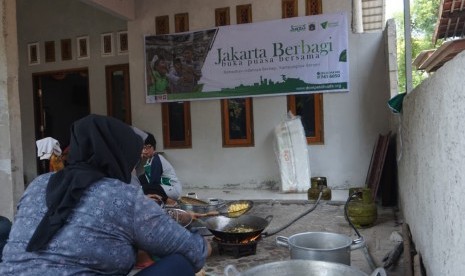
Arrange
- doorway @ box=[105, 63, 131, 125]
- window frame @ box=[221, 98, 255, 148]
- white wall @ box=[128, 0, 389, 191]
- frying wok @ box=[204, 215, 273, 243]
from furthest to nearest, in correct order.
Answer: doorway @ box=[105, 63, 131, 125], window frame @ box=[221, 98, 255, 148], white wall @ box=[128, 0, 389, 191], frying wok @ box=[204, 215, 273, 243]

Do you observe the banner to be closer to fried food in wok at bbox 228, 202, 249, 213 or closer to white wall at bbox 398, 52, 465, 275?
fried food in wok at bbox 228, 202, 249, 213

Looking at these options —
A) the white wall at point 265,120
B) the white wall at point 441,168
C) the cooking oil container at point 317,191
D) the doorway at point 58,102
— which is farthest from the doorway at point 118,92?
the white wall at point 441,168

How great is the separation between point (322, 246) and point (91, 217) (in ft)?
5.15

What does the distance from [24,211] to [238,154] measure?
5.87 metres

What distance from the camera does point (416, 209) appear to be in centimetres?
337

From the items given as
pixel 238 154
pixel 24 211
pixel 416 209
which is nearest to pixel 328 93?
pixel 238 154

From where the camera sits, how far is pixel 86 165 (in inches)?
72.8

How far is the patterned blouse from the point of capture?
1.73 metres

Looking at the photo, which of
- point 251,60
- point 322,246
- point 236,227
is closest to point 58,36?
point 251,60

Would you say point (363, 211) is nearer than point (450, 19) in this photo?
No

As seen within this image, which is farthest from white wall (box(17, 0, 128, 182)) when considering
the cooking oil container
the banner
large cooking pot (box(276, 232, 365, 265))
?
large cooking pot (box(276, 232, 365, 265))

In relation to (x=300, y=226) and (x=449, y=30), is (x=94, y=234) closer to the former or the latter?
(x=449, y=30)

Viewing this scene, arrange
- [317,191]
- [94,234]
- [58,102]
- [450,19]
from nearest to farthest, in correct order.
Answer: [94,234]
[450,19]
[317,191]
[58,102]

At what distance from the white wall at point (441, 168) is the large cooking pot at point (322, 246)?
482mm
